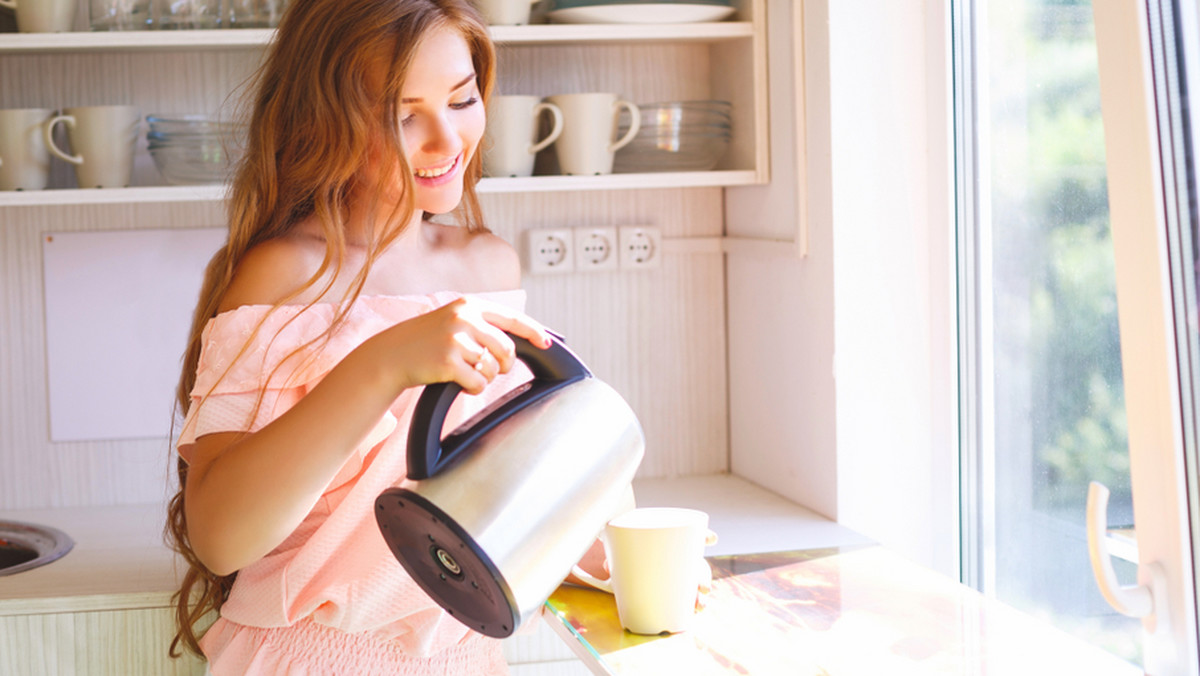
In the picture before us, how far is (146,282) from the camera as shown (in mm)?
1693

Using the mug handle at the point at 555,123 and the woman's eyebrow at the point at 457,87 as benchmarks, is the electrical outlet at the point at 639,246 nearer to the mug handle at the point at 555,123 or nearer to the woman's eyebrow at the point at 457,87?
Answer: the mug handle at the point at 555,123

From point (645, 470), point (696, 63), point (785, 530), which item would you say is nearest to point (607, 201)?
point (696, 63)

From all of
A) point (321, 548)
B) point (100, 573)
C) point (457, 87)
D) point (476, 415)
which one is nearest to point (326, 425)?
point (476, 415)

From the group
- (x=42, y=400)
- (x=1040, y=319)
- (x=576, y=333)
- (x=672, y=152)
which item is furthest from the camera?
(x=576, y=333)

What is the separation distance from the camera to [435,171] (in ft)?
3.26

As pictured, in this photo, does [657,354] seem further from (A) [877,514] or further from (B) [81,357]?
(B) [81,357]

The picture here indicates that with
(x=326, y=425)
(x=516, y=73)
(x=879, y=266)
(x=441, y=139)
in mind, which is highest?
(x=516, y=73)

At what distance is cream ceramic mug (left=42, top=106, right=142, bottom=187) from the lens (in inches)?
57.0

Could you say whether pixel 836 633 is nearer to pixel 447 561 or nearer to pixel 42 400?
pixel 447 561

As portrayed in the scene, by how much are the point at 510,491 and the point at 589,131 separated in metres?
0.89

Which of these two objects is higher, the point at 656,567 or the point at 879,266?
the point at 879,266

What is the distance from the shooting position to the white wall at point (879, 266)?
142cm

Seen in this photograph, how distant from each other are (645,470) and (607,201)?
44 cm

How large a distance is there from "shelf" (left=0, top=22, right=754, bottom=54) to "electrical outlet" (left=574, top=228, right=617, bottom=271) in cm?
33
